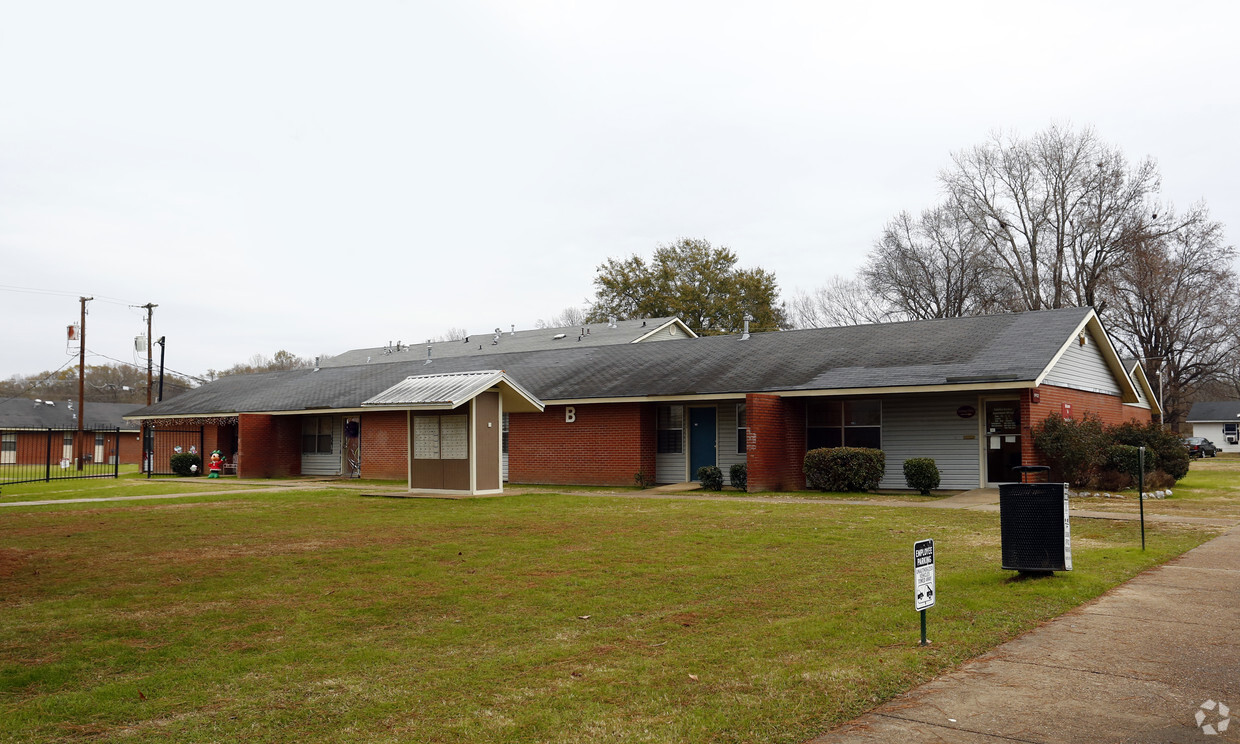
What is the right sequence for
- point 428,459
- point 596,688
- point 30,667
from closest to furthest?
point 596,688
point 30,667
point 428,459

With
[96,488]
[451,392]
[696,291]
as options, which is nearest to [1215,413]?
[696,291]

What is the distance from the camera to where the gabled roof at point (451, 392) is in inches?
834

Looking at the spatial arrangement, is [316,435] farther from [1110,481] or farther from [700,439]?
[1110,481]

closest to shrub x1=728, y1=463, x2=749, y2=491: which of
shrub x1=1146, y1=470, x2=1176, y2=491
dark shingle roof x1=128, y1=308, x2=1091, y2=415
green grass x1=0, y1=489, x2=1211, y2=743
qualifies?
dark shingle roof x1=128, y1=308, x2=1091, y2=415

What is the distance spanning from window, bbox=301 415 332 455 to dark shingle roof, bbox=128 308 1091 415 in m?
0.92

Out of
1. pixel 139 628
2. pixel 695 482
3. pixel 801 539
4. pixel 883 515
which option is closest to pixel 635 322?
pixel 695 482

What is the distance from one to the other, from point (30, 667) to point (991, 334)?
22295mm

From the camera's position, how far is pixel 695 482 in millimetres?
25297

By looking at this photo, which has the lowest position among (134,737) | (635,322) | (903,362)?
(134,737)

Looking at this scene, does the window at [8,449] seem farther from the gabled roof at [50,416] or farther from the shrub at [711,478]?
the shrub at [711,478]

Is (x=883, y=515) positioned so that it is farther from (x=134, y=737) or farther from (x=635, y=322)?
(x=635, y=322)

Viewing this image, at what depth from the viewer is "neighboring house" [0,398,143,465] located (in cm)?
5919

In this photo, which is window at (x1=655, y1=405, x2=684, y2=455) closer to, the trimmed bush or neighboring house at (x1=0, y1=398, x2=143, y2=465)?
the trimmed bush

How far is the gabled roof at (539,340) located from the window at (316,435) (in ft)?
24.6
